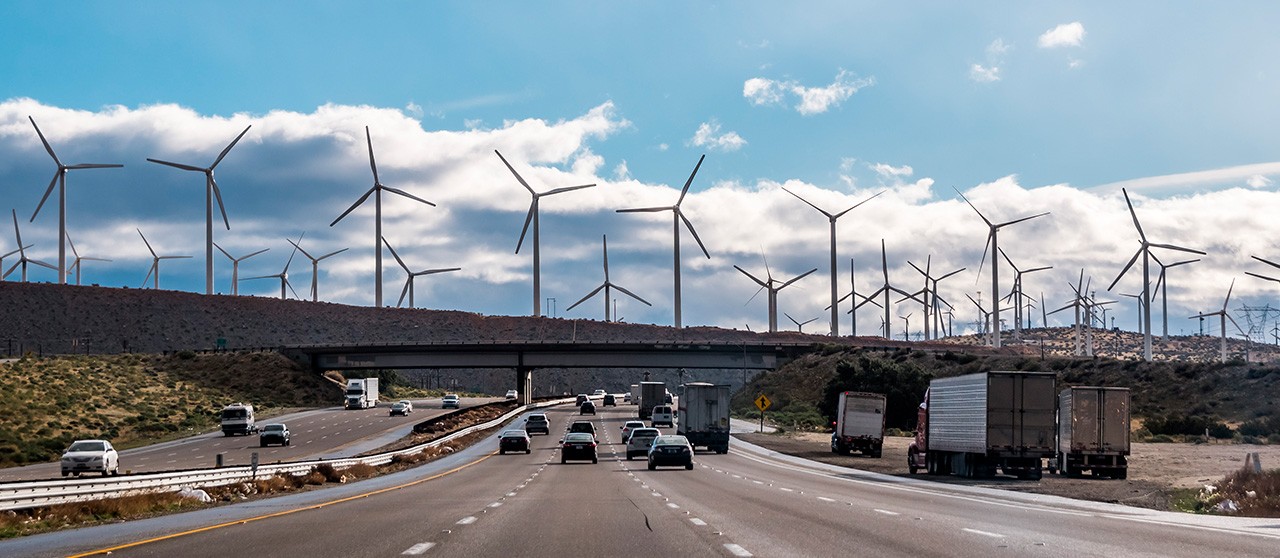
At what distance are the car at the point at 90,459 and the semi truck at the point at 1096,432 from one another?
35.7 metres

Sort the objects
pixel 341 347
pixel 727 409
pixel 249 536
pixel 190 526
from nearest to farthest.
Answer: pixel 249 536 → pixel 190 526 → pixel 727 409 → pixel 341 347

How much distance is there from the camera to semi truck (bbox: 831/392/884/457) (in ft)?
212

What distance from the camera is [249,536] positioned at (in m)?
19.6

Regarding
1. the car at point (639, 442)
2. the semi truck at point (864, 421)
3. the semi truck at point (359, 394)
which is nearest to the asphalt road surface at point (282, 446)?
the semi truck at point (359, 394)

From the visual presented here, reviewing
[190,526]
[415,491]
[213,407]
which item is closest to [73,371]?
[213,407]

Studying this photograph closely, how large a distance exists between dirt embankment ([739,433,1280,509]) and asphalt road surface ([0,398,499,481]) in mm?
24442

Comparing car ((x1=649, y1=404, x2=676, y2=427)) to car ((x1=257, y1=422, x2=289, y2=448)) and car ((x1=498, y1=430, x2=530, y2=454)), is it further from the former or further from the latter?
car ((x1=498, y1=430, x2=530, y2=454))

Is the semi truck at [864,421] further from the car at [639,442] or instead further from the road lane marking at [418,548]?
the road lane marking at [418,548]

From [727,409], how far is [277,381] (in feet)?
259

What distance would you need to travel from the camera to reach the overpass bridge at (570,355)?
128375mm

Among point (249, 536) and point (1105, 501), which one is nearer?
point (249, 536)

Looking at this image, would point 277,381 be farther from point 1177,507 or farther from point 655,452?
point 1177,507

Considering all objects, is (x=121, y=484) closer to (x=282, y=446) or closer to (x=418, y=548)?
(x=418, y=548)

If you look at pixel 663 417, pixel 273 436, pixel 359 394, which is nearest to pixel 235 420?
pixel 273 436
